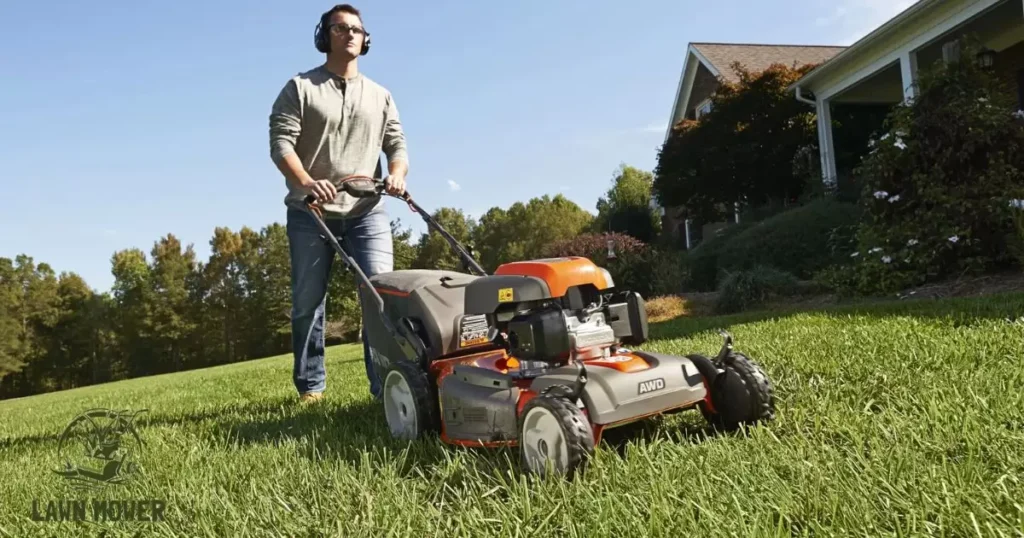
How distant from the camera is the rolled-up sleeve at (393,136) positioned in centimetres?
406

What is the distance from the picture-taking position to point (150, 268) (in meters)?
36.9

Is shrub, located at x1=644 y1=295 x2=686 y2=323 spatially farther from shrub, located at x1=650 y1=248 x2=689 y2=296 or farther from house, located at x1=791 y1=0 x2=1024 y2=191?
house, located at x1=791 y1=0 x2=1024 y2=191

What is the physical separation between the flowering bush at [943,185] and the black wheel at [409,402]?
19.1 ft

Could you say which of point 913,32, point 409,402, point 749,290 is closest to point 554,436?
point 409,402

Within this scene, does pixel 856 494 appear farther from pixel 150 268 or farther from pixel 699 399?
pixel 150 268

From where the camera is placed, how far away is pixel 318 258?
3.83 meters

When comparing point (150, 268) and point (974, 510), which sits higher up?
point (150, 268)

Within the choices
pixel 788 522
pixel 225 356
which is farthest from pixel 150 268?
pixel 788 522

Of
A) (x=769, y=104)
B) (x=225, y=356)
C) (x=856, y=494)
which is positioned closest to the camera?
(x=856, y=494)

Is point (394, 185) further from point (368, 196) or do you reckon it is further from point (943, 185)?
point (943, 185)

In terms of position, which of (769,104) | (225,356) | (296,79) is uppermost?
(769,104)

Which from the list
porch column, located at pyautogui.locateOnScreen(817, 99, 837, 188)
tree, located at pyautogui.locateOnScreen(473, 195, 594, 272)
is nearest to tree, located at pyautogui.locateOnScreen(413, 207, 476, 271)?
tree, located at pyautogui.locateOnScreen(473, 195, 594, 272)

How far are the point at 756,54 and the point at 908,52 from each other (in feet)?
28.4

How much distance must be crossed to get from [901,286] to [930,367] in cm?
456
